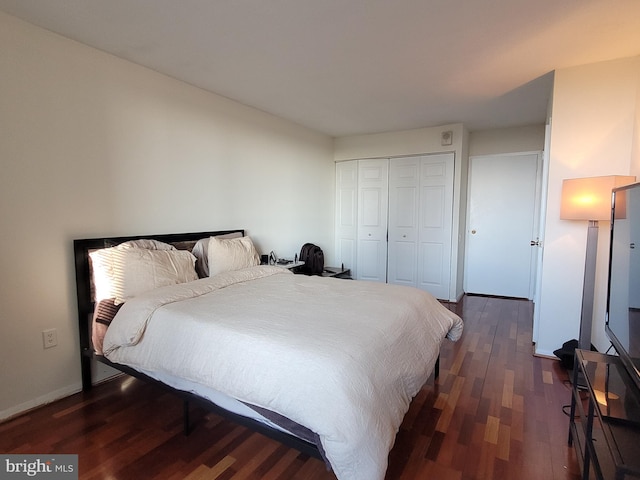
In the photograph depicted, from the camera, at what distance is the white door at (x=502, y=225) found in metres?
4.58

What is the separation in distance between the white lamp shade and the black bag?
2647 mm

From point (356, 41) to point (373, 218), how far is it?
3.08 m

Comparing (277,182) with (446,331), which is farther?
(277,182)

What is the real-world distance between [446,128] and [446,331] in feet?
10.1

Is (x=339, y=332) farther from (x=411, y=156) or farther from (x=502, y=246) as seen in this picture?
(x=502, y=246)

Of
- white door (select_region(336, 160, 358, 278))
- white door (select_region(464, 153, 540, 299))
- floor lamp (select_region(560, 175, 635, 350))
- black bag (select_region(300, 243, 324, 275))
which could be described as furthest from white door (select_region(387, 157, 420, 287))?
floor lamp (select_region(560, 175, 635, 350))

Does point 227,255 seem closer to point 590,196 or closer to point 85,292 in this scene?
point 85,292

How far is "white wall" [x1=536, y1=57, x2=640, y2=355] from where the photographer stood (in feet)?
8.29

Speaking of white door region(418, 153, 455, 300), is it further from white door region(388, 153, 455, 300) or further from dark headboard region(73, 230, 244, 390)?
dark headboard region(73, 230, 244, 390)

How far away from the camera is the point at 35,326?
213 centimetres

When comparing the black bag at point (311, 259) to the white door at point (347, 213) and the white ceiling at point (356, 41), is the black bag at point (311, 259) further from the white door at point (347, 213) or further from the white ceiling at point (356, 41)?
the white ceiling at point (356, 41)

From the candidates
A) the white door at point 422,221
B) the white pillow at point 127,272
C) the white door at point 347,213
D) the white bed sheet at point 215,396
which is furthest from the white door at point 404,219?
the white bed sheet at point 215,396

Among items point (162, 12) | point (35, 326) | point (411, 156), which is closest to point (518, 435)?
point (35, 326)

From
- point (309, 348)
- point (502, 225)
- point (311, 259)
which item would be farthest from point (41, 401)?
point (502, 225)
